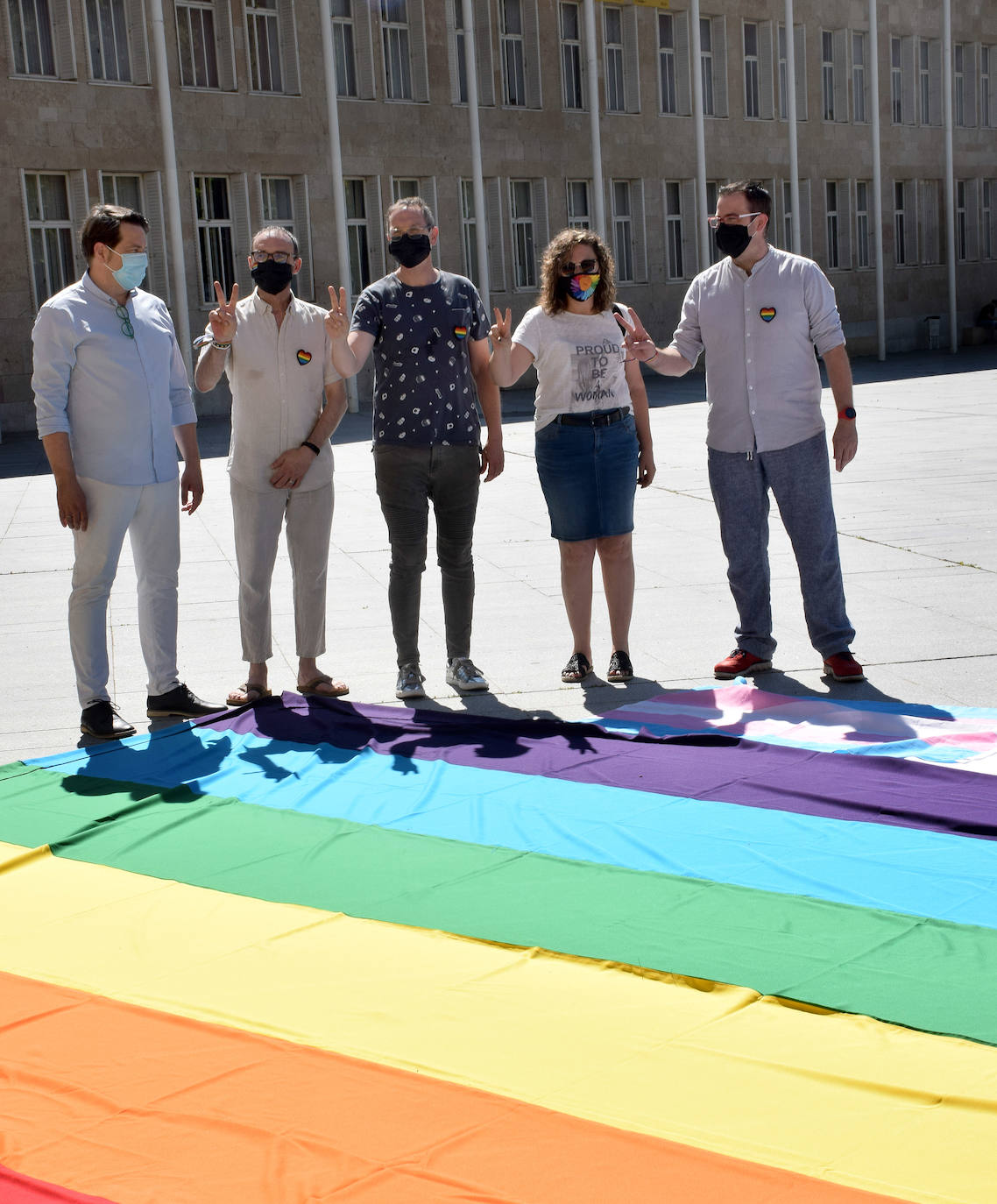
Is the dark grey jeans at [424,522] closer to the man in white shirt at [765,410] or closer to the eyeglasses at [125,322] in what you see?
the man in white shirt at [765,410]

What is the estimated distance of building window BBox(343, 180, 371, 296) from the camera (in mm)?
29953

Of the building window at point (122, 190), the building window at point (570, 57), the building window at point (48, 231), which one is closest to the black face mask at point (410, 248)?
the building window at point (48, 231)

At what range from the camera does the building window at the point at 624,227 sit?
113 feet

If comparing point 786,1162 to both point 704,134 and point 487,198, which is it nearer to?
point 487,198

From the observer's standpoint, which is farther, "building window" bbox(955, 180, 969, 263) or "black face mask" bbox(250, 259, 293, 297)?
"building window" bbox(955, 180, 969, 263)

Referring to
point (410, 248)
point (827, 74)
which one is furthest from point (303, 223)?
point (410, 248)

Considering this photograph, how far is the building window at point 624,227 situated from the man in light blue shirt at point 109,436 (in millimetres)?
29070

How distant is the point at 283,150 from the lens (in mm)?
28250

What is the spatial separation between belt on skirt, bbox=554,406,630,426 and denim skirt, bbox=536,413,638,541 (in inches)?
0.6

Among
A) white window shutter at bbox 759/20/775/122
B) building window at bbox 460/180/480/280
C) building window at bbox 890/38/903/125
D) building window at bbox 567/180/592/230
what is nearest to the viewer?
building window at bbox 460/180/480/280

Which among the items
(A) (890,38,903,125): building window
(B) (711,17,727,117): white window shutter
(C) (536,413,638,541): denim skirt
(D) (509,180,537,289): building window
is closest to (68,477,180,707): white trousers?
(C) (536,413,638,541): denim skirt

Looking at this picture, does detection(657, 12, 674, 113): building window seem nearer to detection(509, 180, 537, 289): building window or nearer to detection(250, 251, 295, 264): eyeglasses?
detection(509, 180, 537, 289): building window

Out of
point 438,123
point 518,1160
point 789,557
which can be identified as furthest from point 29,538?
point 438,123

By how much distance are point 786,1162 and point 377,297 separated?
435cm
